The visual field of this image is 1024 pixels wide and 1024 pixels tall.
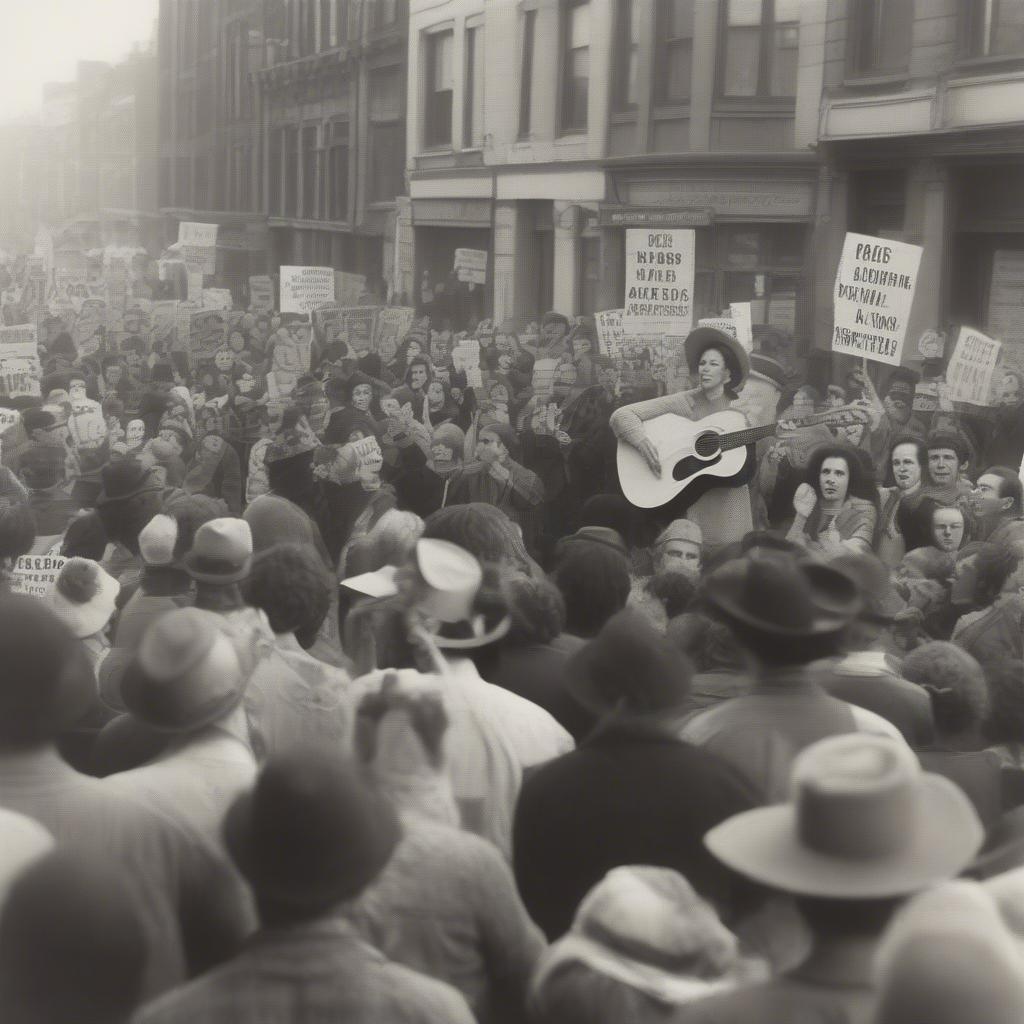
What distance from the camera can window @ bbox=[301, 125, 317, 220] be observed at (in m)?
18.4

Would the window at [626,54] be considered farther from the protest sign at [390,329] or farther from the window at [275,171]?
the protest sign at [390,329]

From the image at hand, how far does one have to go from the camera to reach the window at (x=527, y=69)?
18594mm

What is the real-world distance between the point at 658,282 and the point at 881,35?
506cm

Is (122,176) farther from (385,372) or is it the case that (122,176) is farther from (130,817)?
(130,817)

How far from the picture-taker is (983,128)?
504 inches

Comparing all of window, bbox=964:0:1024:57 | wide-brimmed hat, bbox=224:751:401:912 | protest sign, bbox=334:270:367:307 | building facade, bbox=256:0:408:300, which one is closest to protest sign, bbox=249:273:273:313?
protest sign, bbox=334:270:367:307

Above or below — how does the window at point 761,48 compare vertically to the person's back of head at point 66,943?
above

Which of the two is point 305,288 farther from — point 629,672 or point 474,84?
point 629,672

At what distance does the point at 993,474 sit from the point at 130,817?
5177 millimetres

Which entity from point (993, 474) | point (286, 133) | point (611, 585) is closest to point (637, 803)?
point (611, 585)

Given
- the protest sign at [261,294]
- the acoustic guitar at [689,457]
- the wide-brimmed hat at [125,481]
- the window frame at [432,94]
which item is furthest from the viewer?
the window frame at [432,94]

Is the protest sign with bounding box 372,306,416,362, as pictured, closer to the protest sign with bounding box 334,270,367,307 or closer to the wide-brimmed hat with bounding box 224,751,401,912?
the protest sign with bounding box 334,270,367,307

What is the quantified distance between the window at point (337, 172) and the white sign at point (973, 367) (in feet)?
35.1

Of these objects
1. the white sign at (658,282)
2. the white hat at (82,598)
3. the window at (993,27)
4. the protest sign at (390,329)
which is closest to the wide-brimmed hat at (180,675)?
the white hat at (82,598)
